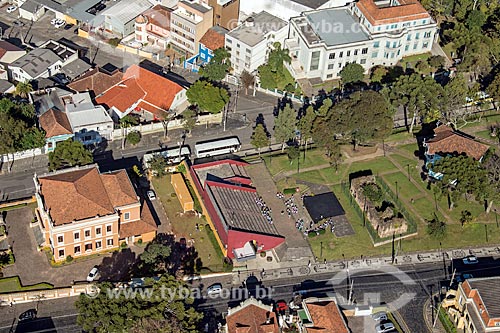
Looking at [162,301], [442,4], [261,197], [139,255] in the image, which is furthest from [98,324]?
[442,4]

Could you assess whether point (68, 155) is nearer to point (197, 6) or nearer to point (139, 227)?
point (139, 227)

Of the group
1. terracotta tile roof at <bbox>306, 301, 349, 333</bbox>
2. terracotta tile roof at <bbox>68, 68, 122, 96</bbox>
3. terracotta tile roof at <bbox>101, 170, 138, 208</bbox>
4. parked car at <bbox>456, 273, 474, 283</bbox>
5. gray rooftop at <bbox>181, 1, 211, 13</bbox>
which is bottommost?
parked car at <bbox>456, 273, 474, 283</bbox>

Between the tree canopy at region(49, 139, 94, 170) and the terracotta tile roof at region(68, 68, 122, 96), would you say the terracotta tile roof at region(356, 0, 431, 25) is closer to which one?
the terracotta tile roof at region(68, 68, 122, 96)

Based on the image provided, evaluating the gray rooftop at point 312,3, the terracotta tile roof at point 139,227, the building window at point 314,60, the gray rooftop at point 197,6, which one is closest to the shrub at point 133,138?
the terracotta tile roof at point 139,227

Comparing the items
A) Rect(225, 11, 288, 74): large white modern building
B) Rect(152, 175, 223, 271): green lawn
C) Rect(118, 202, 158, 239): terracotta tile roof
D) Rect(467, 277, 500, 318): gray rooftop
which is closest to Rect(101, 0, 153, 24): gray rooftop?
Rect(225, 11, 288, 74): large white modern building

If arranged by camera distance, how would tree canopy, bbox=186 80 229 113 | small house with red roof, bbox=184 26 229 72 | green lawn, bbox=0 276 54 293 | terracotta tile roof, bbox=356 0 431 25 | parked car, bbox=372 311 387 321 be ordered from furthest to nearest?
small house with red roof, bbox=184 26 229 72
terracotta tile roof, bbox=356 0 431 25
tree canopy, bbox=186 80 229 113
green lawn, bbox=0 276 54 293
parked car, bbox=372 311 387 321

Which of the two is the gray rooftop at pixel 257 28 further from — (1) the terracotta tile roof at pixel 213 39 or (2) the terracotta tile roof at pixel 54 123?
(2) the terracotta tile roof at pixel 54 123
